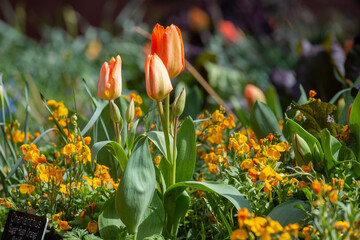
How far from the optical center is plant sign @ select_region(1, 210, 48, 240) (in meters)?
1.05

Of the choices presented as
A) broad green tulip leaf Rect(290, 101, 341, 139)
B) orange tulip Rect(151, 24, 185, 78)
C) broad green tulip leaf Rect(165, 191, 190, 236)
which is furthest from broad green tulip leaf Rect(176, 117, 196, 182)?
broad green tulip leaf Rect(290, 101, 341, 139)

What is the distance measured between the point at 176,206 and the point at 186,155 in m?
0.12

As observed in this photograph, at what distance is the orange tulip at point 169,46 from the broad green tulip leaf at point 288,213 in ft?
1.22

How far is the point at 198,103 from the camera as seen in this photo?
66.8 inches

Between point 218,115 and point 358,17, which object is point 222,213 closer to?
point 218,115

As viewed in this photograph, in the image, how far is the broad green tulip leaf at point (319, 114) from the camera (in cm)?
117

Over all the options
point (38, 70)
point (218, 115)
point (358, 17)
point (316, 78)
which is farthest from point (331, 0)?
point (218, 115)

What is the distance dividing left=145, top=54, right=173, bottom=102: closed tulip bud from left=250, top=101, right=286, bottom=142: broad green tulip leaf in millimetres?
397

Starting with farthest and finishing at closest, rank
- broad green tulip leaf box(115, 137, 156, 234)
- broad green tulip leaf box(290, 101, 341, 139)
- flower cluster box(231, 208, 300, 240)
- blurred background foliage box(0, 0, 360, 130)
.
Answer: blurred background foliage box(0, 0, 360, 130)
broad green tulip leaf box(290, 101, 341, 139)
broad green tulip leaf box(115, 137, 156, 234)
flower cluster box(231, 208, 300, 240)

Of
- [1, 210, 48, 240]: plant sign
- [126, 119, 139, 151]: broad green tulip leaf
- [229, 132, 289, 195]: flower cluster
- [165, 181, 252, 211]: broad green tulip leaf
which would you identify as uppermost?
[126, 119, 139, 151]: broad green tulip leaf

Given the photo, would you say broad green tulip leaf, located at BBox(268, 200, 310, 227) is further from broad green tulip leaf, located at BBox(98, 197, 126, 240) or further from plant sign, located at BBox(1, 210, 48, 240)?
plant sign, located at BBox(1, 210, 48, 240)

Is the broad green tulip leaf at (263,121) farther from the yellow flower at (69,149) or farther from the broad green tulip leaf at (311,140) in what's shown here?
the yellow flower at (69,149)

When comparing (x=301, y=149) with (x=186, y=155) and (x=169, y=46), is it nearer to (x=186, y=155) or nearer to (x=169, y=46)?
(x=186, y=155)

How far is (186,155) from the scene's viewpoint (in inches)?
44.3
